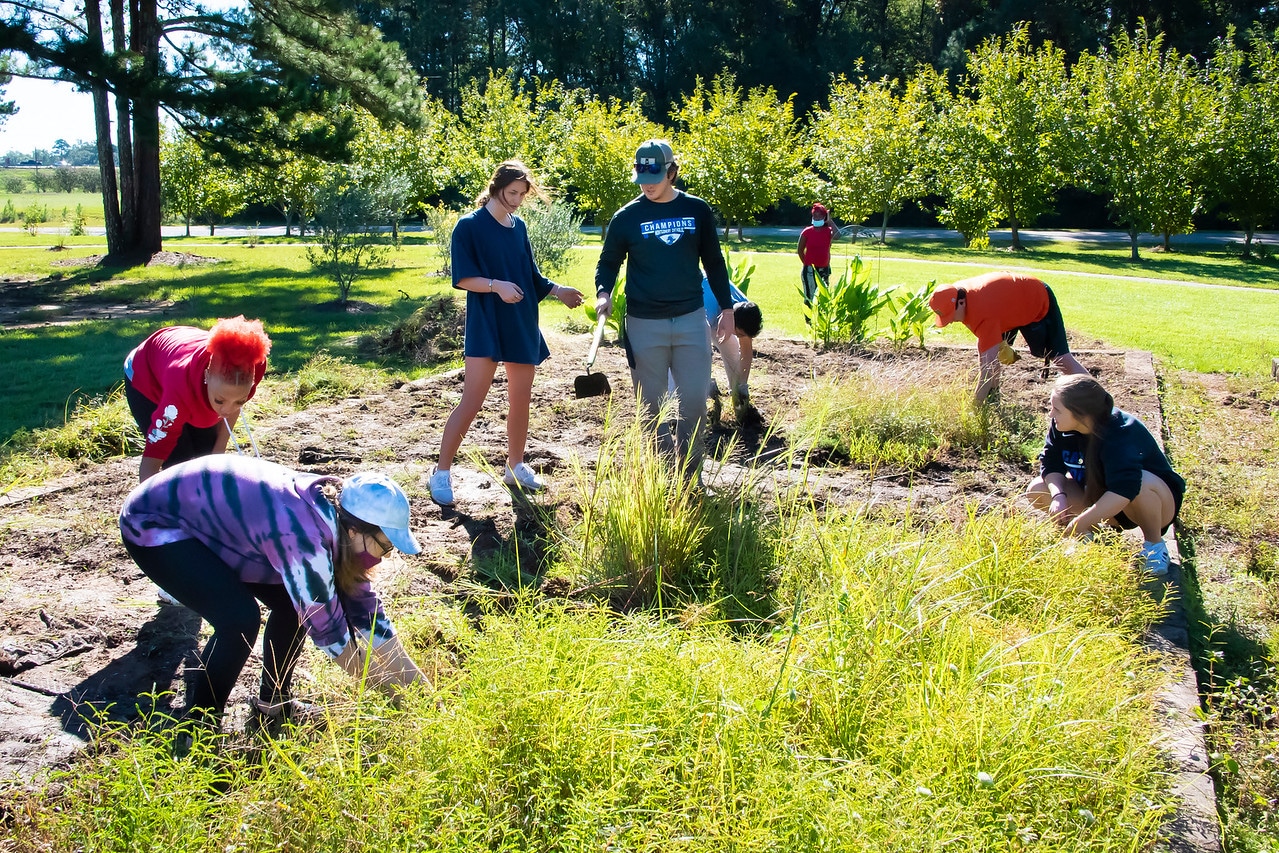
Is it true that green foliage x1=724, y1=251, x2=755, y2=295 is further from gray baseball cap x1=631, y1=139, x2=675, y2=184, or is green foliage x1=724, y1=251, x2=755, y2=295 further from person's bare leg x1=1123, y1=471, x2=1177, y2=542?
person's bare leg x1=1123, y1=471, x2=1177, y2=542

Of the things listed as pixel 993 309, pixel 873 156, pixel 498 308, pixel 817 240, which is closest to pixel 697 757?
pixel 498 308

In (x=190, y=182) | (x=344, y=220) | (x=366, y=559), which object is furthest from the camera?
(x=190, y=182)

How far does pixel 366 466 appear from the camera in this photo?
17.8 feet

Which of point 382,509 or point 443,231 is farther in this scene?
point 443,231

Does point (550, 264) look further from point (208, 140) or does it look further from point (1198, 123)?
point (1198, 123)

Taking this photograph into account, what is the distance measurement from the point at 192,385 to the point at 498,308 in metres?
1.88

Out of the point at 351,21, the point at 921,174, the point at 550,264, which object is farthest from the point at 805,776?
the point at 921,174

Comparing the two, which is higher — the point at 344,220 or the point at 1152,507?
the point at 344,220

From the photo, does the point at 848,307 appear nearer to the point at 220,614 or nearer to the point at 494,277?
the point at 494,277

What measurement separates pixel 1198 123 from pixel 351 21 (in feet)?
60.0

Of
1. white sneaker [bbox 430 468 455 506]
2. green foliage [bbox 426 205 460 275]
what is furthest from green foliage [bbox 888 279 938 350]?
green foliage [bbox 426 205 460 275]

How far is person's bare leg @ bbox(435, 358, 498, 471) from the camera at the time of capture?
4973 millimetres

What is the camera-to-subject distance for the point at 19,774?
2.68 metres

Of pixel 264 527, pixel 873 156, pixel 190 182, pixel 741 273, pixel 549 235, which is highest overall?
pixel 873 156
